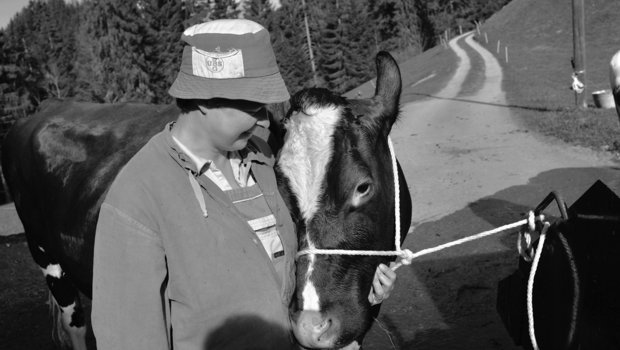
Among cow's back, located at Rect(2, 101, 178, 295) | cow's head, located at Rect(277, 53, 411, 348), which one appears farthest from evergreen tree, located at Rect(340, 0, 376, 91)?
cow's head, located at Rect(277, 53, 411, 348)

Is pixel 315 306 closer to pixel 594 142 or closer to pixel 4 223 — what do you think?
pixel 594 142

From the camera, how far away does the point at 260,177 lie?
94.1 inches

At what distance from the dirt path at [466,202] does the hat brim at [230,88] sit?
6.83 ft

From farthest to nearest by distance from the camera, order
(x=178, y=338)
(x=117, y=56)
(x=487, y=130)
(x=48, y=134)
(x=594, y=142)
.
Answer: (x=117, y=56), (x=487, y=130), (x=594, y=142), (x=48, y=134), (x=178, y=338)

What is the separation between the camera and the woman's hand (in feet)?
8.54

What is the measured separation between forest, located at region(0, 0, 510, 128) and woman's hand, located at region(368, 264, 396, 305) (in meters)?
31.1

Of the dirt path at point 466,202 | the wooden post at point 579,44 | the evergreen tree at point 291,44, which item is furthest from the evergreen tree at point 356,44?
the wooden post at point 579,44

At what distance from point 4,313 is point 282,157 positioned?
5558mm

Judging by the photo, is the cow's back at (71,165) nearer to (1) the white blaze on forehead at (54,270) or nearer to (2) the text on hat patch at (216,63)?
(1) the white blaze on forehead at (54,270)

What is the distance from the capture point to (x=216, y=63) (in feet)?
6.27

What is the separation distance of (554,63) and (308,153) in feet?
104

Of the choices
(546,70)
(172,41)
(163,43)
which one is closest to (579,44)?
(546,70)

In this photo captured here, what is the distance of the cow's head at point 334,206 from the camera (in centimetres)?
233

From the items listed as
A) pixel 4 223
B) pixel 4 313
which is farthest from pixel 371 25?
pixel 4 313
